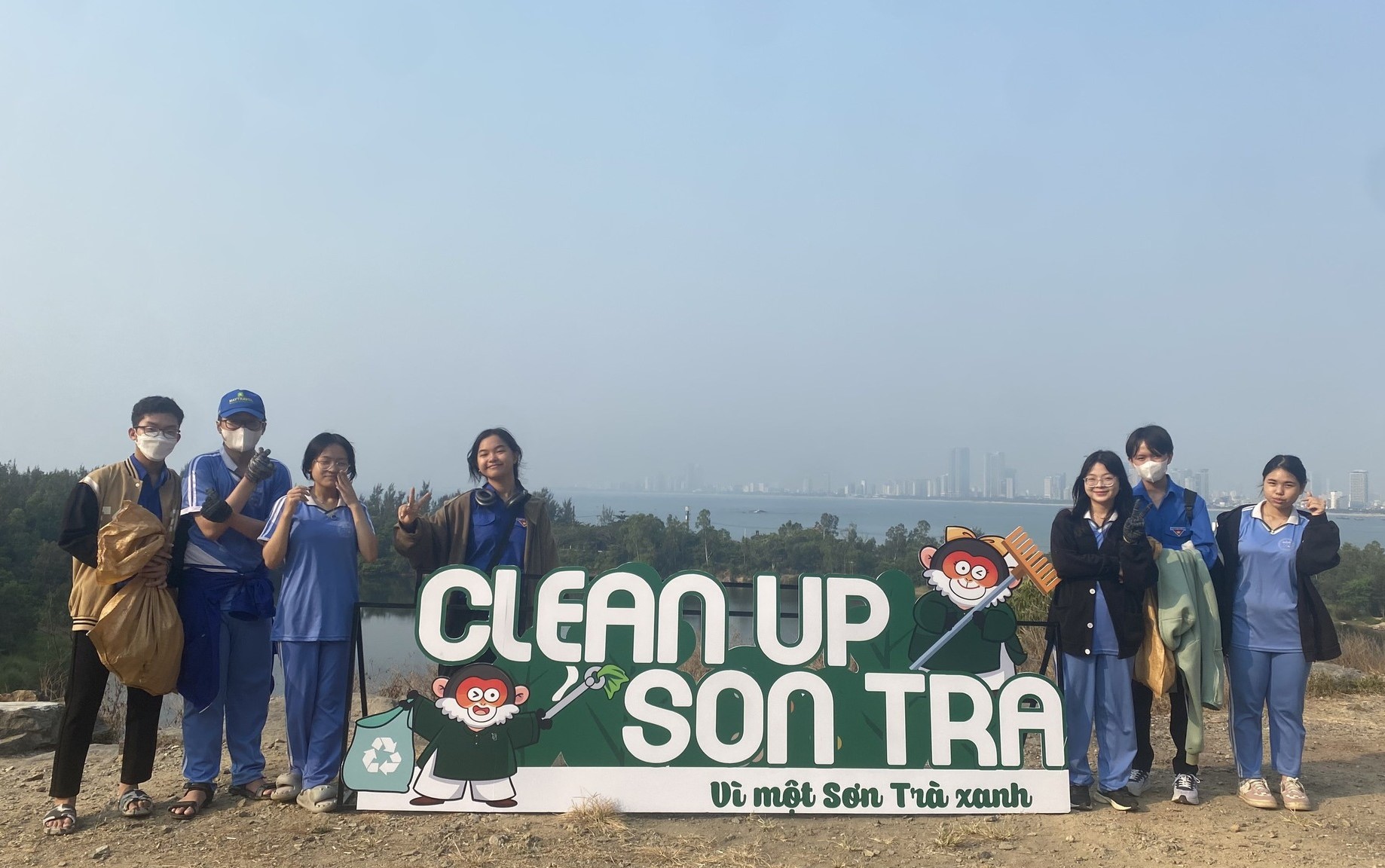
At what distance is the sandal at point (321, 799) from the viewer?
4.25m

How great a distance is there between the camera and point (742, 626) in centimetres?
520

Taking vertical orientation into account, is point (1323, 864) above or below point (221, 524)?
below

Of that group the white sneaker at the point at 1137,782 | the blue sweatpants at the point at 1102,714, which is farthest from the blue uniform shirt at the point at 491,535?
the white sneaker at the point at 1137,782

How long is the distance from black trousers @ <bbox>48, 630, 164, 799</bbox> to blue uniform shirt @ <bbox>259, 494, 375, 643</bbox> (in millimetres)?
676

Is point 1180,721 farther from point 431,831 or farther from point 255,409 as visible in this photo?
point 255,409

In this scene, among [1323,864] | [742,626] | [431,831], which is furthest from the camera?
[742,626]

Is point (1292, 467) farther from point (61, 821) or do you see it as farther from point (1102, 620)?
point (61, 821)

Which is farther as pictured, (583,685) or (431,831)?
(583,685)

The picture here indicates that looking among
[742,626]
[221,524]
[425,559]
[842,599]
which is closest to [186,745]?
[221,524]

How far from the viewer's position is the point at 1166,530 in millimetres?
4633

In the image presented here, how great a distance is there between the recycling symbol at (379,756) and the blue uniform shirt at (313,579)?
54 centimetres

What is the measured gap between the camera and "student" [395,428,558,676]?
4.56 metres

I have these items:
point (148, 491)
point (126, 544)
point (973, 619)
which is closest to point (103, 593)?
point (126, 544)

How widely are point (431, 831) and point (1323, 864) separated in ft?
12.8
